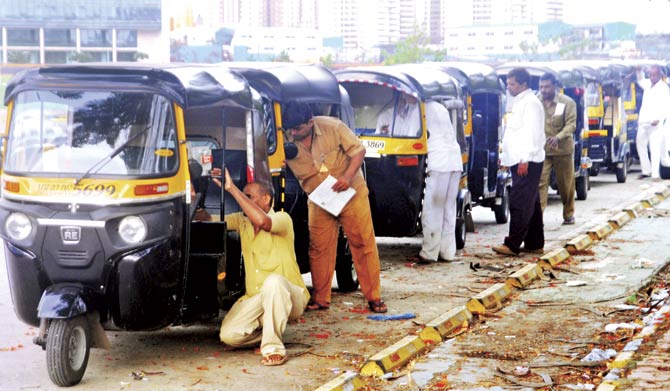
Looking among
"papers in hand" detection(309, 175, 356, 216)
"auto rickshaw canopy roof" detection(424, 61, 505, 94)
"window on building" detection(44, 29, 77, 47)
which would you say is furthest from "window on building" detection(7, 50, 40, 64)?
"papers in hand" detection(309, 175, 356, 216)

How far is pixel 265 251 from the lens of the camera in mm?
8375

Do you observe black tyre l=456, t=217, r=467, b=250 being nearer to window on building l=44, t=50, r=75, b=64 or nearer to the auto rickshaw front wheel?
the auto rickshaw front wheel

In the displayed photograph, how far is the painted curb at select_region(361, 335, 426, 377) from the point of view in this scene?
769 cm

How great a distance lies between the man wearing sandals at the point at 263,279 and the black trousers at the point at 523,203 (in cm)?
501

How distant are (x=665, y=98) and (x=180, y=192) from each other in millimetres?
17380

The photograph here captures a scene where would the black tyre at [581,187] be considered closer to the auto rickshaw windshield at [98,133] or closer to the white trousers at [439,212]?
the white trousers at [439,212]

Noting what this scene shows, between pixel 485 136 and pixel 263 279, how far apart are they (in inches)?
352

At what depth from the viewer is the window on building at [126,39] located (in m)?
99.1

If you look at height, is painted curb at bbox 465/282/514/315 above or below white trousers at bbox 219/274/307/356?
below

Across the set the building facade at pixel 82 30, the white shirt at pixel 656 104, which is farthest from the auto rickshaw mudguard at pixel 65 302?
the building facade at pixel 82 30

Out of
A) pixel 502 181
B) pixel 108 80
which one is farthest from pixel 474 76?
pixel 108 80

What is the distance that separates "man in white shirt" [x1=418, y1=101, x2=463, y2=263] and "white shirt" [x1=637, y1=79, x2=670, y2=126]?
11.4 meters

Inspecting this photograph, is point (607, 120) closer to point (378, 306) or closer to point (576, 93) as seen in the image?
point (576, 93)

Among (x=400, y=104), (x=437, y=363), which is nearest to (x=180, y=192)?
(x=437, y=363)
